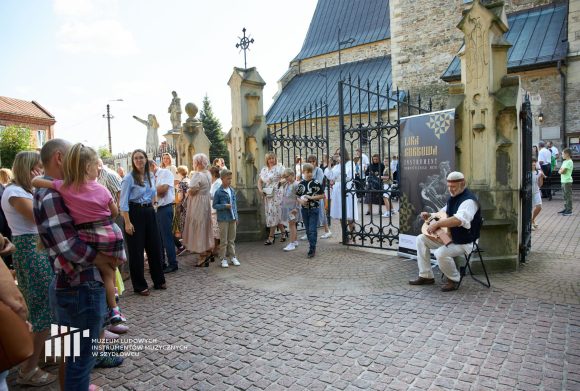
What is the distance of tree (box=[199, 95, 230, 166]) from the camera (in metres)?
40.3

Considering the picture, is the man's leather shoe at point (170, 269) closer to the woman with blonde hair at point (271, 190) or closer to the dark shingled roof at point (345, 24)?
the woman with blonde hair at point (271, 190)

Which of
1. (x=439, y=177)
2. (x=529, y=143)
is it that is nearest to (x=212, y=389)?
(x=439, y=177)

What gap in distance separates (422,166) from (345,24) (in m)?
26.0

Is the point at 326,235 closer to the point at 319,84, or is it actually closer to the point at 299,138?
the point at 299,138

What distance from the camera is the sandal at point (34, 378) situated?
10.7 ft

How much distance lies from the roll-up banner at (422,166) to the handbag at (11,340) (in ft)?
18.3

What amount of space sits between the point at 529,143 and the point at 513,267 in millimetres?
2169

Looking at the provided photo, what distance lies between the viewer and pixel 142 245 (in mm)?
5531

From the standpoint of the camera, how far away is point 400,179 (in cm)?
680

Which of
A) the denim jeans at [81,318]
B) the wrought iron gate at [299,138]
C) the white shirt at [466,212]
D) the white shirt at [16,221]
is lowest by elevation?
the denim jeans at [81,318]

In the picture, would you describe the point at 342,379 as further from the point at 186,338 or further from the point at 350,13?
the point at 350,13

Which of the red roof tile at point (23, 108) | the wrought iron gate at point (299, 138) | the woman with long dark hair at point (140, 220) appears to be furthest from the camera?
the red roof tile at point (23, 108)

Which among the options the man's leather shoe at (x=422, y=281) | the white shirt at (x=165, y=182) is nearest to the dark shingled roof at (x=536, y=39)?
the man's leather shoe at (x=422, y=281)

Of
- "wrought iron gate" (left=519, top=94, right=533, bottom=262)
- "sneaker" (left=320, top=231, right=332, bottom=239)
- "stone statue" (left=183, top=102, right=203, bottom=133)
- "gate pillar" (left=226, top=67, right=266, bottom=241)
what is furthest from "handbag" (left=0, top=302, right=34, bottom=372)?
"stone statue" (left=183, top=102, right=203, bottom=133)
